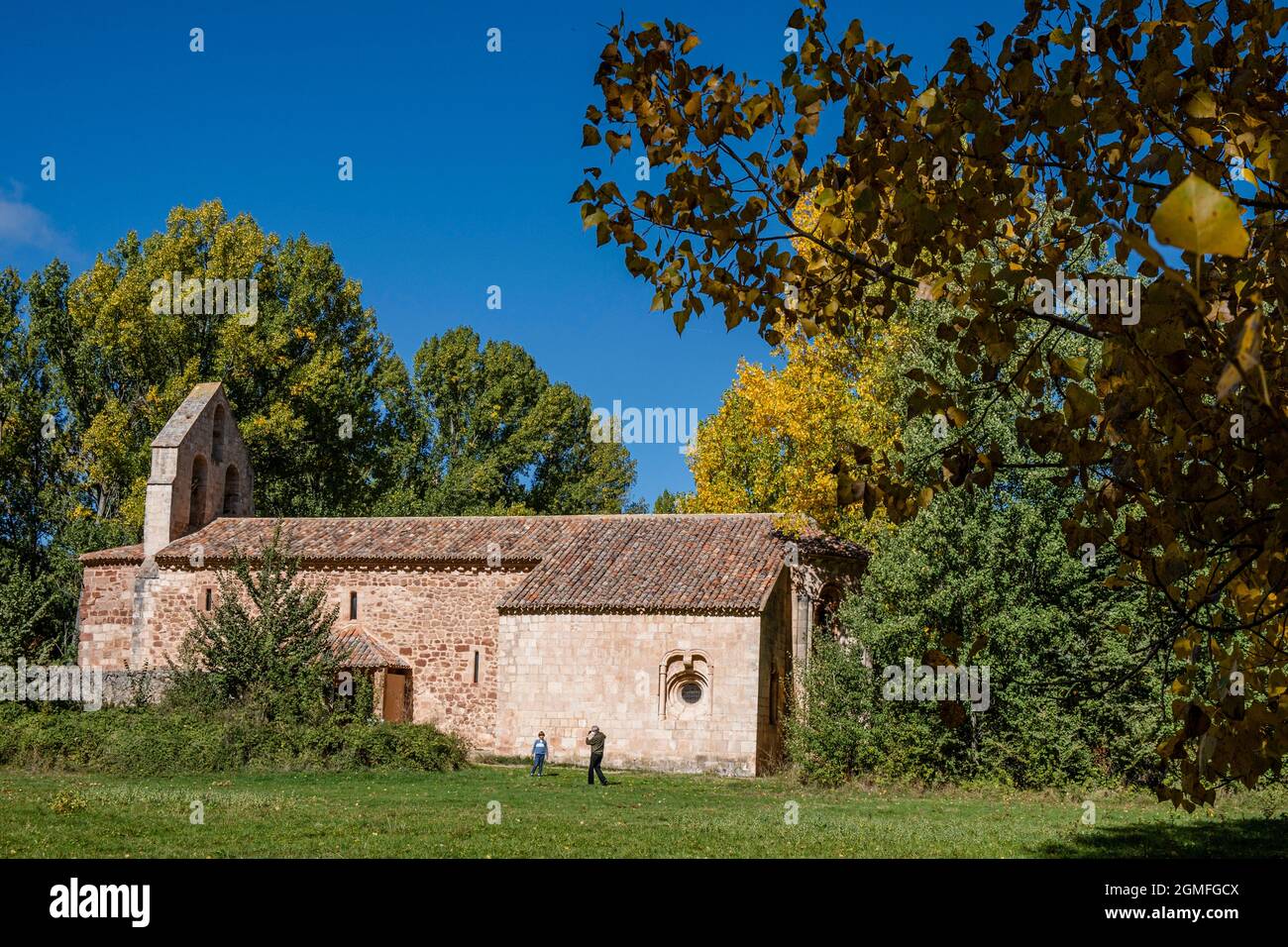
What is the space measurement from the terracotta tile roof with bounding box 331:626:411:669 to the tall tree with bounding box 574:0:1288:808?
24596mm

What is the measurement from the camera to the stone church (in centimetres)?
2733

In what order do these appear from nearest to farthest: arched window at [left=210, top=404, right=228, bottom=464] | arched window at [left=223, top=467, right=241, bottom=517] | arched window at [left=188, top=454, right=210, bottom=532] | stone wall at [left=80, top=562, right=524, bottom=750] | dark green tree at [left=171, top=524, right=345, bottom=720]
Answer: dark green tree at [left=171, top=524, right=345, bottom=720] < stone wall at [left=80, top=562, right=524, bottom=750] < arched window at [left=188, top=454, right=210, bottom=532] < arched window at [left=210, top=404, right=228, bottom=464] < arched window at [left=223, top=467, right=241, bottom=517]

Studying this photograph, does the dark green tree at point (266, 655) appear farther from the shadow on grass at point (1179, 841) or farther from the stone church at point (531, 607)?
the shadow on grass at point (1179, 841)

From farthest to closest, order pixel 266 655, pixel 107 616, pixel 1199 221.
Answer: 1. pixel 107 616
2. pixel 266 655
3. pixel 1199 221

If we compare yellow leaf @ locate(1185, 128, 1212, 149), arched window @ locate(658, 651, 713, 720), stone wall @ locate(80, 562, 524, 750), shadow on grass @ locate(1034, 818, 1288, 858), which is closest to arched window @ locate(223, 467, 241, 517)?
stone wall @ locate(80, 562, 524, 750)

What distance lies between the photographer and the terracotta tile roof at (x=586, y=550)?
2811 cm

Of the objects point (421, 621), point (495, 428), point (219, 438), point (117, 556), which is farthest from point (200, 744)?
point (495, 428)

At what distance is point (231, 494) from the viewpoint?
37531 millimetres

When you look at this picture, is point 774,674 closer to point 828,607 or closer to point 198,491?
point 828,607

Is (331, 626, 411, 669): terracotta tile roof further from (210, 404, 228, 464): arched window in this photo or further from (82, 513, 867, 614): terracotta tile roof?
(210, 404, 228, 464): arched window

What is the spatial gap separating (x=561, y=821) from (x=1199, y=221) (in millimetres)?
14319

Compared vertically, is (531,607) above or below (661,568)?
below
